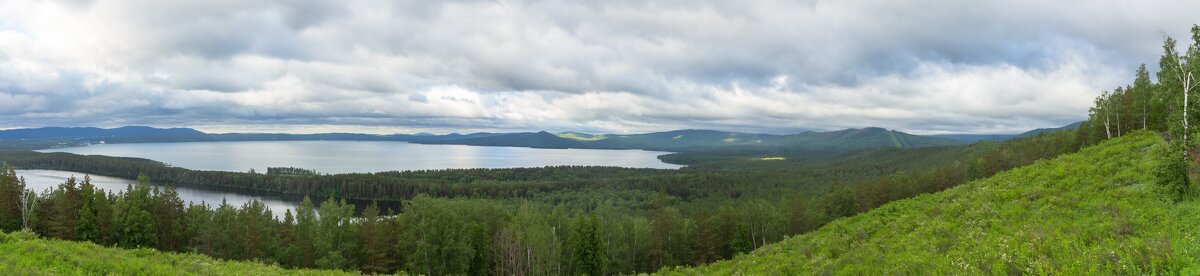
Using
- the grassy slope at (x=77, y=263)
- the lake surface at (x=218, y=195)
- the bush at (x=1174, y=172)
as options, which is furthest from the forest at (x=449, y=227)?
the lake surface at (x=218, y=195)

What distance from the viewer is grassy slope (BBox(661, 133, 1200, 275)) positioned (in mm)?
9938

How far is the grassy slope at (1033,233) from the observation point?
994 cm

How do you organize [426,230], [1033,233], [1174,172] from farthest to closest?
[426,230] < [1174,172] < [1033,233]

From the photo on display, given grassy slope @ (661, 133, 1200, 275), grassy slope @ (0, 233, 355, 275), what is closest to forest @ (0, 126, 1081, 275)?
grassy slope @ (0, 233, 355, 275)

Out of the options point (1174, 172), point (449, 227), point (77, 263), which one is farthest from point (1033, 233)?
point (449, 227)

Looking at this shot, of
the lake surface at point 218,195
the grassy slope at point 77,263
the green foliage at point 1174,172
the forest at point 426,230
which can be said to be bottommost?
the lake surface at point 218,195

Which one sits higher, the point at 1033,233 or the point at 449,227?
the point at 1033,233

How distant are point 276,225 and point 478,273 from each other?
25.2 meters

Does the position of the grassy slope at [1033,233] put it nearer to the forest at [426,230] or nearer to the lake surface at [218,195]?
the forest at [426,230]

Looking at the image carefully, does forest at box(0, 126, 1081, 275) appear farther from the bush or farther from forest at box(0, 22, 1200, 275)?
the bush

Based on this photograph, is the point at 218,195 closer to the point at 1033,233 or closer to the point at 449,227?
the point at 449,227

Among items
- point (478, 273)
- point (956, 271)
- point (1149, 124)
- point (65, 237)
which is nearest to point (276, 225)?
point (65, 237)

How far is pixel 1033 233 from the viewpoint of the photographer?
13.8 meters

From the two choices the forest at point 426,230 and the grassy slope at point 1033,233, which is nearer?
the grassy slope at point 1033,233
